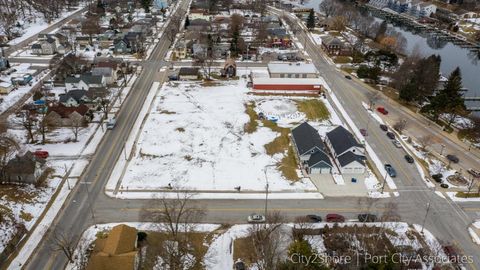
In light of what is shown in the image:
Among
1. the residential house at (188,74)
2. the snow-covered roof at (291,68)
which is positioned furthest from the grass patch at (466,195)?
the residential house at (188,74)

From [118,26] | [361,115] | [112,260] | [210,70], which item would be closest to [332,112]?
[361,115]

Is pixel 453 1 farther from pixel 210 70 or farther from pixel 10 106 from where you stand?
pixel 10 106

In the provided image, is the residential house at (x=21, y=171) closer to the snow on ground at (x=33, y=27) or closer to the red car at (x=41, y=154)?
the red car at (x=41, y=154)

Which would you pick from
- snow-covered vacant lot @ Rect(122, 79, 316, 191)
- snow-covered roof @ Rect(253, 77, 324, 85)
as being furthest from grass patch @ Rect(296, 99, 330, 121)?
snow-covered roof @ Rect(253, 77, 324, 85)

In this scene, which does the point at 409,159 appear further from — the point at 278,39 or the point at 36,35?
the point at 36,35

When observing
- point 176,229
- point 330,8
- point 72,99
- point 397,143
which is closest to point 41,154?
point 72,99

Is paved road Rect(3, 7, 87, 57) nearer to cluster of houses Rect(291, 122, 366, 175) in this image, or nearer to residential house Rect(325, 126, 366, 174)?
cluster of houses Rect(291, 122, 366, 175)
